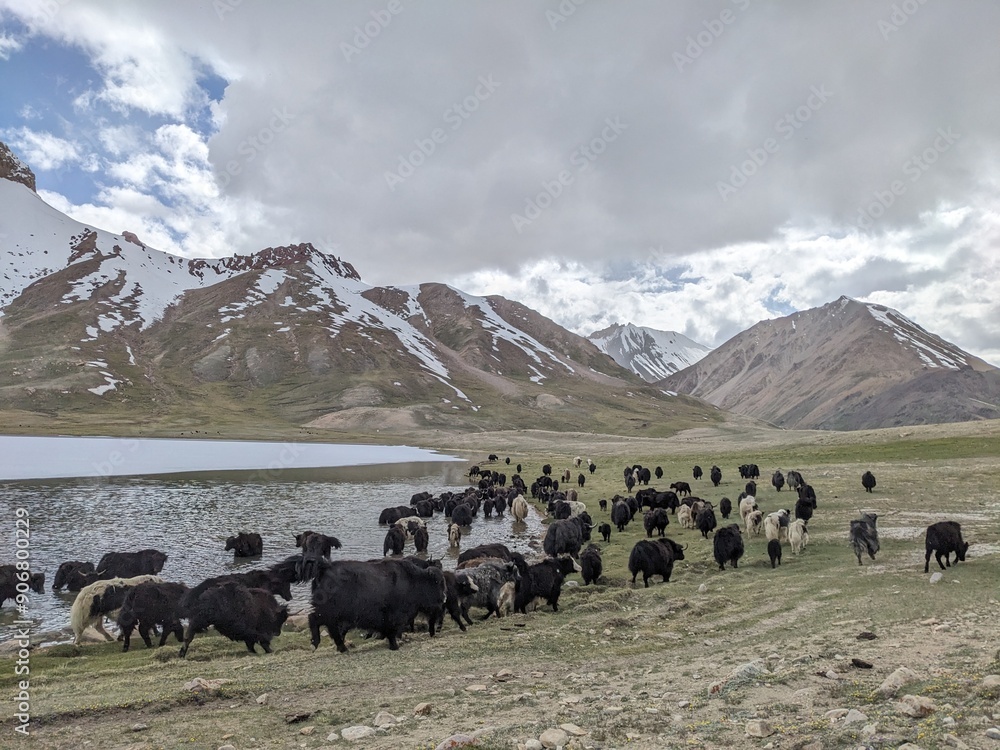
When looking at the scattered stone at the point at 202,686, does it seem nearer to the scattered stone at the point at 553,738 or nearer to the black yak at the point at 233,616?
the black yak at the point at 233,616

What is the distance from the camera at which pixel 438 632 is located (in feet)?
41.4

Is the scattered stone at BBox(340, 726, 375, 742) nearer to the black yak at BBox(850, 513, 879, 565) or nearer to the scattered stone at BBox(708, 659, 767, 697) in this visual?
the scattered stone at BBox(708, 659, 767, 697)

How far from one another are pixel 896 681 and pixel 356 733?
20.8 feet

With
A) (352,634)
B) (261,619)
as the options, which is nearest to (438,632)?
(352,634)

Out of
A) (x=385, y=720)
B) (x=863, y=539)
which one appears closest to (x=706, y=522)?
(x=863, y=539)

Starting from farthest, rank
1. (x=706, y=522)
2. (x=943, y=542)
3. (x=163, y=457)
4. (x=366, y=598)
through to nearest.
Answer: (x=163, y=457)
(x=706, y=522)
(x=943, y=542)
(x=366, y=598)

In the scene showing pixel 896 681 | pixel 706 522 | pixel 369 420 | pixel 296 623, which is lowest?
pixel 296 623

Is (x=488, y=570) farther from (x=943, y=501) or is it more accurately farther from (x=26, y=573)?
(x=943, y=501)

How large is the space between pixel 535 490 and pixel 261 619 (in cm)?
2933

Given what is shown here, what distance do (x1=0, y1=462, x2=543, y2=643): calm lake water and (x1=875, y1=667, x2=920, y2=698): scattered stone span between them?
1372 cm

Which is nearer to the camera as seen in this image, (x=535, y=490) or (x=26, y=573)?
(x=26, y=573)

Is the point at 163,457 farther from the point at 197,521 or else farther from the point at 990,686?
the point at 990,686

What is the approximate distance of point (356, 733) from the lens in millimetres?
6633

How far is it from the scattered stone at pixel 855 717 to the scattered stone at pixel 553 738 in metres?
2.84
